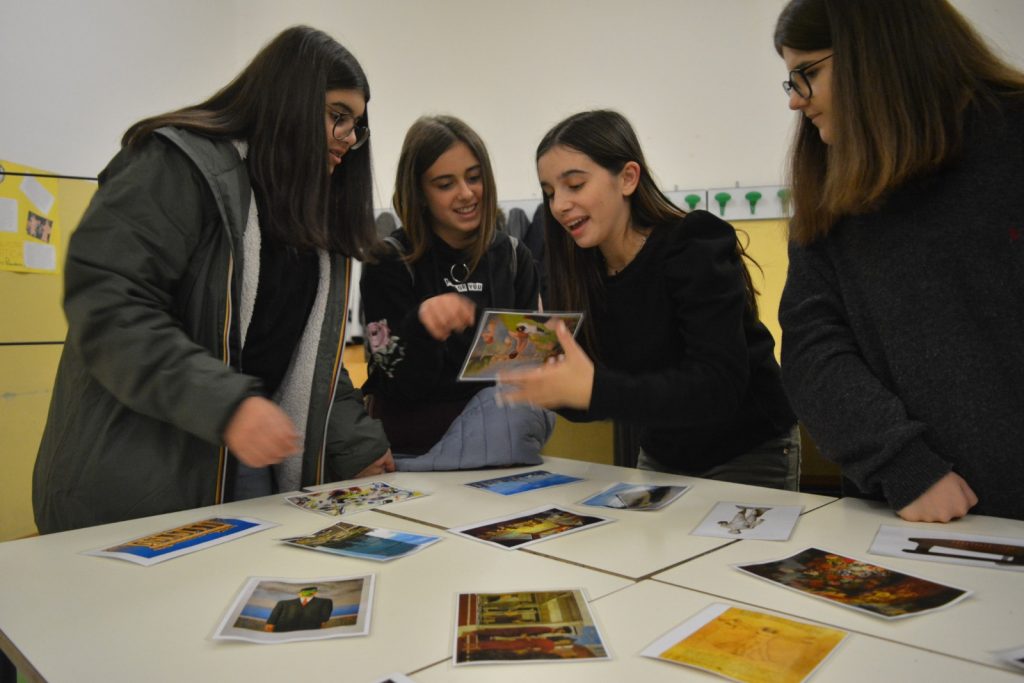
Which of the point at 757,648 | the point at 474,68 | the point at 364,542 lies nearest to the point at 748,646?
the point at 757,648

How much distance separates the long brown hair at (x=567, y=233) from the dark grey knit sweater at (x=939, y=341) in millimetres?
366

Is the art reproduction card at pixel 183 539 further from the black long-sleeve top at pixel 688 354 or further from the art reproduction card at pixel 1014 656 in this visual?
the art reproduction card at pixel 1014 656

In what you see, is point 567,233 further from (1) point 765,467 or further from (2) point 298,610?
(2) point 298,610

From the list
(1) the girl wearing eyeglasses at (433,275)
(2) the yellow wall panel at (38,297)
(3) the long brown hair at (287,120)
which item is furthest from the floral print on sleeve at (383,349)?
(2) the yellow wall panel at (38,297)

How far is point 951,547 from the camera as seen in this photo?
92 cm

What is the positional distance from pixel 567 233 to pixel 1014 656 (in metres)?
1.11

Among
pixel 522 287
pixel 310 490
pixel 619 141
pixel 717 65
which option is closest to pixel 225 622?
pixel 310 490

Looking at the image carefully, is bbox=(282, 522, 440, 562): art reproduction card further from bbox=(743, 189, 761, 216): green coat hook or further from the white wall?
bbox=(743, 189, 761, 216): green coat hook

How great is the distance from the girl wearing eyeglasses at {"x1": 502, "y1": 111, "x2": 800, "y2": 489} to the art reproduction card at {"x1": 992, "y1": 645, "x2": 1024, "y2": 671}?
680 millimetres

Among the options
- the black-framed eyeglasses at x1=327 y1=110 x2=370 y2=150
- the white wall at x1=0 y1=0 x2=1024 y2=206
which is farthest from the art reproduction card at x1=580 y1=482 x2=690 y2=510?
the white wall at x1=0 y1=0 x2=1024 y2=206

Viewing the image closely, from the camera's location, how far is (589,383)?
1.26 metres

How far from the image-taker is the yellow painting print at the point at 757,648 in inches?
24.0

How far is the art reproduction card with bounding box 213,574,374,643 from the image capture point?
0.71 m

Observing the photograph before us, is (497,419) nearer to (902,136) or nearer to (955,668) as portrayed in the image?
(902,136)
